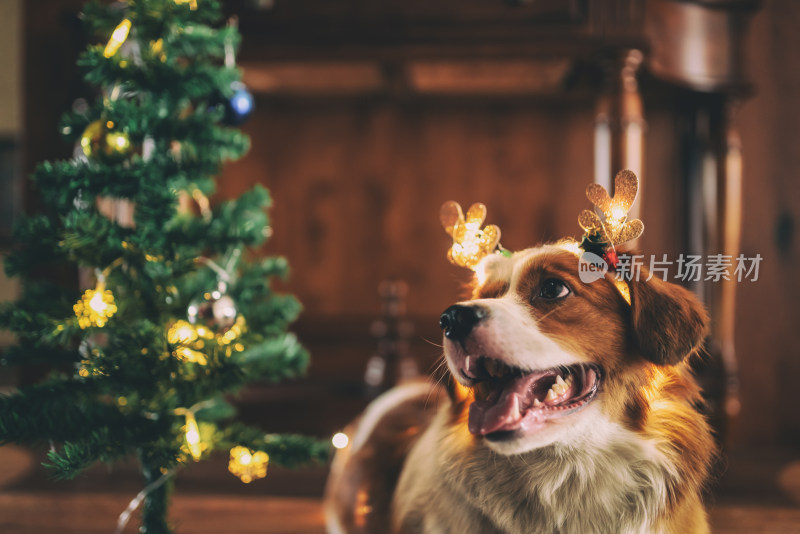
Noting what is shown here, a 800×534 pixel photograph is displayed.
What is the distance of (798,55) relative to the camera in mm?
2078

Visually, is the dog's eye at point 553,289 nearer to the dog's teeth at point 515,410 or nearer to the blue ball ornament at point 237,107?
the dog's teeth at point 515,410

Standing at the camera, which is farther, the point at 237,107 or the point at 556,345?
the point at 237,107

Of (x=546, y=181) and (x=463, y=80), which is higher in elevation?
(x=463, y=80)

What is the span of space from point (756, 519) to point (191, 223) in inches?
54.8

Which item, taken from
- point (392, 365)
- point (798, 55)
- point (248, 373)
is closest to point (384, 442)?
point (248, 373)

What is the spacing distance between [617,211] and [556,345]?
0.50 ft

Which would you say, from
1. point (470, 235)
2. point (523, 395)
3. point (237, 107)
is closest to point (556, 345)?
point (523, 395)

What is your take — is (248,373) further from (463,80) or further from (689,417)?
(463,80)

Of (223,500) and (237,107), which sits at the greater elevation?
(237,107)

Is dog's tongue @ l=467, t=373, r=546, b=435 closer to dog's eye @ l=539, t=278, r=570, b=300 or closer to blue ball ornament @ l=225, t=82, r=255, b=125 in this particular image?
dog's eye @ l=539, t=278, r=570, b=300

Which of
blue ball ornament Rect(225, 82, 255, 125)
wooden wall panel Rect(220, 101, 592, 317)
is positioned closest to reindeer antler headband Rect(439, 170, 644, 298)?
blue ball ornament Rect(225, 82, 255, 125)

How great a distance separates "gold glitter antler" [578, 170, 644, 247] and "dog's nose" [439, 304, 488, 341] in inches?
6.0

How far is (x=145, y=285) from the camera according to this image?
3.23 feet

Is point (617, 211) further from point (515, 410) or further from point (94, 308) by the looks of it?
point (94, 308)
